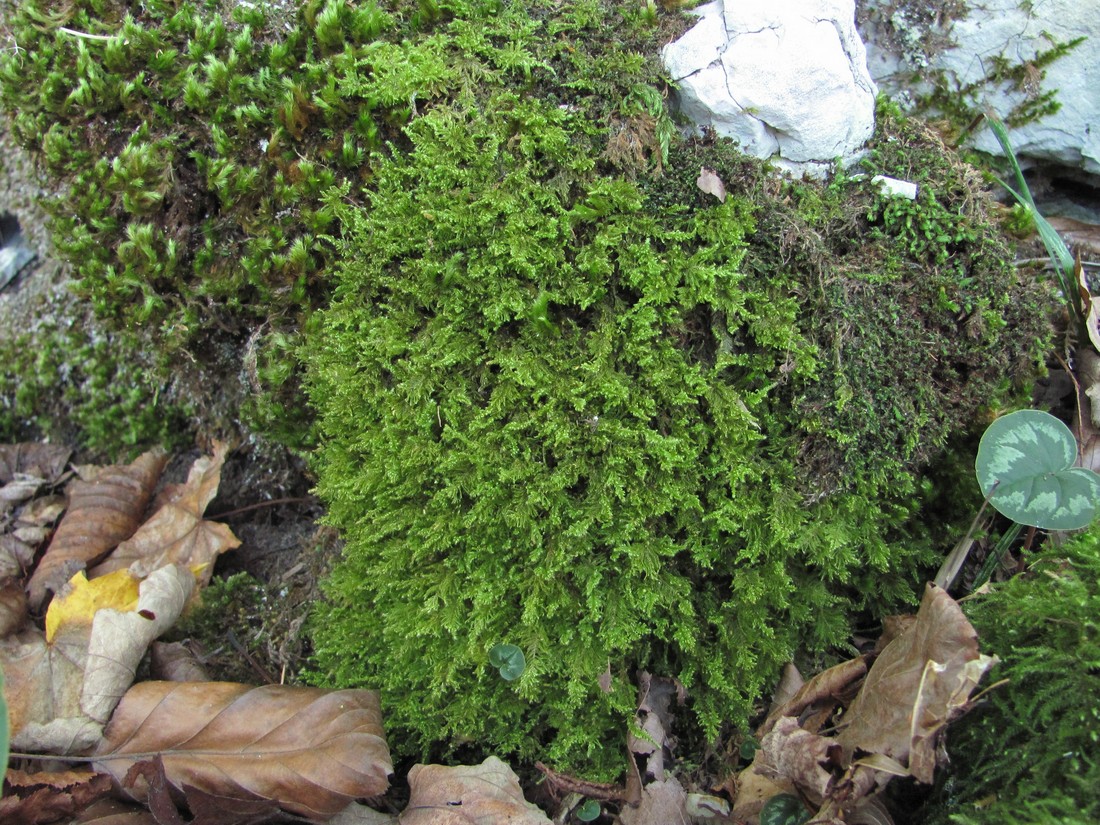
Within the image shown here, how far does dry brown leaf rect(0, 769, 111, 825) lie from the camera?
74.2 inches

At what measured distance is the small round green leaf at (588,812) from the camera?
7.00ft

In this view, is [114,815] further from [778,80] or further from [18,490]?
[778,80]

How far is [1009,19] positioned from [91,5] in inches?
137

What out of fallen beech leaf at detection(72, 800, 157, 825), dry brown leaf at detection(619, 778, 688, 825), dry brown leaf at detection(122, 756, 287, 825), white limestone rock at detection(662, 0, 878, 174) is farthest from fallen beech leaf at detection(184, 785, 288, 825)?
white limestone rock at detection(662, 0, 878, 174)

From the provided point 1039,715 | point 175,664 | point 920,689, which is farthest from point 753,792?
point 175,664

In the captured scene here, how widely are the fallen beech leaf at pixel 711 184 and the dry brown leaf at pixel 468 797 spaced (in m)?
1.83

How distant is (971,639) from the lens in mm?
1775

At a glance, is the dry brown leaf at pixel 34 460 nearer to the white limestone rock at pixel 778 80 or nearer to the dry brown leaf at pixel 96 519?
the dry brown leaf at pixel 96 519

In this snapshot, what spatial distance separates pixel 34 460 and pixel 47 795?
6.16ft

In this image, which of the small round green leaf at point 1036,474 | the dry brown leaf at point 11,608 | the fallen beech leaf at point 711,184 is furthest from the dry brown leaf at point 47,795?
the small round green leaf at point 1036,474

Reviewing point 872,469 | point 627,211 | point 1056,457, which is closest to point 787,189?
point 627,211

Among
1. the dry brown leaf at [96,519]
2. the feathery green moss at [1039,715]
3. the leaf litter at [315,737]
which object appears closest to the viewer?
the feathery green moss at [1039,715]

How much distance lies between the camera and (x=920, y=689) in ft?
5.74

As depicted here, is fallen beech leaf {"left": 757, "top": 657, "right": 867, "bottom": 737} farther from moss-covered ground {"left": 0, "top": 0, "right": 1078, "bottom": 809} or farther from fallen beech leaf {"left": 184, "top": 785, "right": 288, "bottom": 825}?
fallen beech leaf {"left": 184, "top": 785, "right": 288, "bottom": 825}
